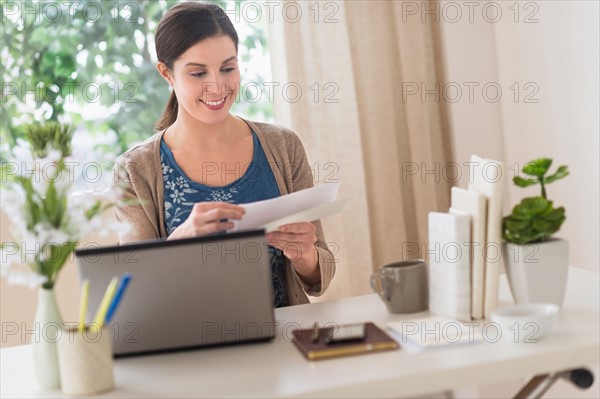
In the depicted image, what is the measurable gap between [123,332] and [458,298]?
60 centimetres

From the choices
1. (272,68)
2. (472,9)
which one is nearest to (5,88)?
(272,68)

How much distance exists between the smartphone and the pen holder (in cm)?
37

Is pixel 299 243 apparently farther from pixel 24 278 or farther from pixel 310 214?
pixel 24 278

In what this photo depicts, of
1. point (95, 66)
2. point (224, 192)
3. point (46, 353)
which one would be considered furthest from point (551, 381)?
point (95, 66)

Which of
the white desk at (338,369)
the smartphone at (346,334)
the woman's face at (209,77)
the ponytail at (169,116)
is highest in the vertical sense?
the woman's face at (209,77)

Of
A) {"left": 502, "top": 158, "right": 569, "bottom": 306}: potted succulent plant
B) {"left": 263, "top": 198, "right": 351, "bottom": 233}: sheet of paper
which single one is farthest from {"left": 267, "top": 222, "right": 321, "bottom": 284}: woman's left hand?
{"left": 502, "top": 158, "right": 569, "bottom": 306}: potted succulent plant

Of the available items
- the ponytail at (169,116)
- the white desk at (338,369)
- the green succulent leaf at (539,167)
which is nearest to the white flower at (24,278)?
the white desk at (338,369)

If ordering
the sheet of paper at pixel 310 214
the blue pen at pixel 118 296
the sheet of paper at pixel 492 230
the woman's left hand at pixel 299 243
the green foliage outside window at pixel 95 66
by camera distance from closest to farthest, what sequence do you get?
the blue pen at pixel 118 296
the sheet of paper at pixel 492 230
the sheet of paper at pixel 310 214
the woman's left hand at pixel 299 243
the green foliage outside window at pixel 95 66

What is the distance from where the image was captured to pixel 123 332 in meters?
1.49

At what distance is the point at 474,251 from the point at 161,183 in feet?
3.12

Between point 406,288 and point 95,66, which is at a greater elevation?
point 95,66

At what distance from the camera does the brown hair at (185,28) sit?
2139 millimetres

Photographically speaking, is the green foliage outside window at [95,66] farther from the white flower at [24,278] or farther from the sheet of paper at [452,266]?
the white flower at [24,278]

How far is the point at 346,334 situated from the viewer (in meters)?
1.42
